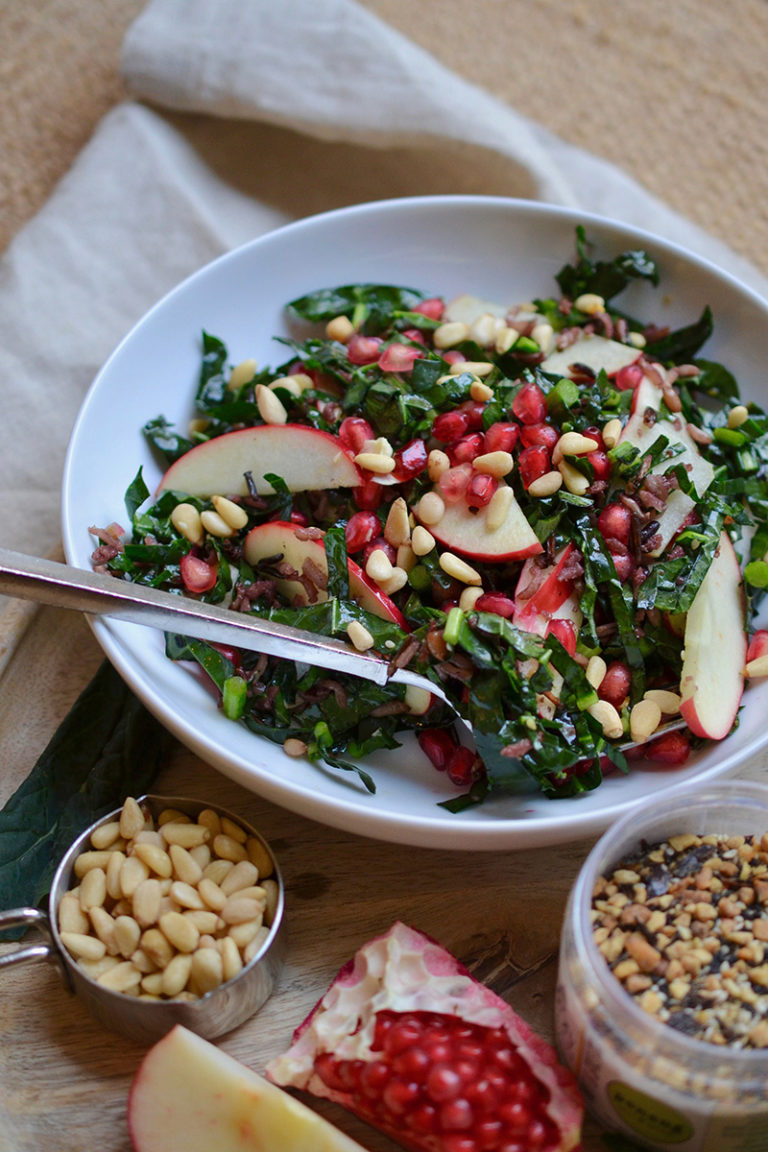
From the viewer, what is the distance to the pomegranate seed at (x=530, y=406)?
10.1 ft

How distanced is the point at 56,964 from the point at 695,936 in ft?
4.92

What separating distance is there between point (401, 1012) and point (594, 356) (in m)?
2.04

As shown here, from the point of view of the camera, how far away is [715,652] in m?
2.83

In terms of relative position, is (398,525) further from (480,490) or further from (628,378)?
(628,378)

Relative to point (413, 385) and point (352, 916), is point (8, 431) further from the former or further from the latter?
point (352, 916)

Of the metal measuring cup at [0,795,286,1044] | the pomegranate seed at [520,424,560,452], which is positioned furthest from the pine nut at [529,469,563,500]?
the metal measuring cup at [0,795,286,1044]

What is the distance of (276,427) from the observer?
122 inches

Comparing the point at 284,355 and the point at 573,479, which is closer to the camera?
the point at 573,479

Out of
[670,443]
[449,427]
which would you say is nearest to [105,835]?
[449,427]

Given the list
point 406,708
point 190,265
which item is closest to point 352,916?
point 406,708

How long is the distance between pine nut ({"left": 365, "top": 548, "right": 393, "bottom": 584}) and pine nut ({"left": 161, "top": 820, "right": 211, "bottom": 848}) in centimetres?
79

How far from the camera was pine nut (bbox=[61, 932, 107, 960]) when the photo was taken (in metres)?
2.50

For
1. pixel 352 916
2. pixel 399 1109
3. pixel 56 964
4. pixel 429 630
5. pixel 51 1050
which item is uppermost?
pixel 429 630

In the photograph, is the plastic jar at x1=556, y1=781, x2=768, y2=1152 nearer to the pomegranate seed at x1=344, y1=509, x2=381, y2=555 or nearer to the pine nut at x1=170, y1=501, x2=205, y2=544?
the pomegranate seed at x1=344, y1=509, x2=381, y2=555
